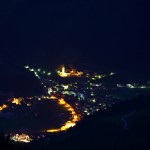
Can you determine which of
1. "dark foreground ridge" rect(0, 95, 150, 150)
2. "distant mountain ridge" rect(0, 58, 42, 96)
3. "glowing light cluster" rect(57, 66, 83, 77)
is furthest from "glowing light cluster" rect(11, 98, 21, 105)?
"dark foreground ridge" rect(0, 95, 150, 150)

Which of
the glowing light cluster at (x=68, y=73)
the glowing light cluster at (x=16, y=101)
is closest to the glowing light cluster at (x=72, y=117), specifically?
the glowing light cluster at (x=16, y=101)

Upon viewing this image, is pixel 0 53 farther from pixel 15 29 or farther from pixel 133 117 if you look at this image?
pixel 133 117

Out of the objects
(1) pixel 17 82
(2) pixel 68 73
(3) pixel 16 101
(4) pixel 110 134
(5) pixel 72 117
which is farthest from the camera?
(2) pixel 68 73

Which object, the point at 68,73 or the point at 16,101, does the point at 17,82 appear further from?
the point at 68,73

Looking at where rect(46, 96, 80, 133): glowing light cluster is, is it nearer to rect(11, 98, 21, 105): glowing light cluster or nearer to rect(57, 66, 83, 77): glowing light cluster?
rect(11, 98, 21, 105): glowing light cluster

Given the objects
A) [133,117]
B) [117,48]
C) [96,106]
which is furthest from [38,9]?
[133,117]

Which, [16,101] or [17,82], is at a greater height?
[17,82]

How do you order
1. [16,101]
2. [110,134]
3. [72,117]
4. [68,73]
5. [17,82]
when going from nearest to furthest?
[110,134] → [72,117] → [16,101] → [17,82] → [68,73]

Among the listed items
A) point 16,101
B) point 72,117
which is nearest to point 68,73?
point 16,101

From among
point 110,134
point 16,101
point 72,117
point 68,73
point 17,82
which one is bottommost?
point 110,134
